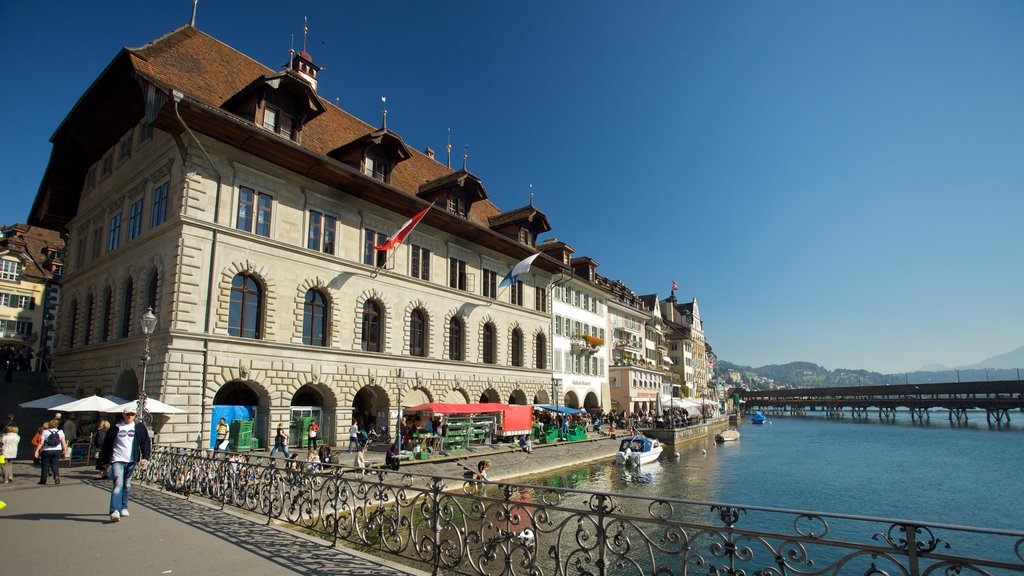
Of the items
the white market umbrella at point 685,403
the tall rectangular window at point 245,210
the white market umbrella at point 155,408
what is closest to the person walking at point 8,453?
the white market umbrella at point 155,408

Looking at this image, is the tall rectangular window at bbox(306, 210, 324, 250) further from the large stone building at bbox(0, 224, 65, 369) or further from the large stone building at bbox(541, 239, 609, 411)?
the large stone building at bbox(0, 224, 65, 369)

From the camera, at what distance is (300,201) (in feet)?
90.1

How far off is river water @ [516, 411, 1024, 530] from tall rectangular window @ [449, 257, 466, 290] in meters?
13.3

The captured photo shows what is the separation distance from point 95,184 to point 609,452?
36377 millimetres

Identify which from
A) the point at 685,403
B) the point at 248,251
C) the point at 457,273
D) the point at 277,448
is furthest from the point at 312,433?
the point at 685,403

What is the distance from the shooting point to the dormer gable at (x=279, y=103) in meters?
25.1

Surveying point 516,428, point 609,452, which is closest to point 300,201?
point 516,428

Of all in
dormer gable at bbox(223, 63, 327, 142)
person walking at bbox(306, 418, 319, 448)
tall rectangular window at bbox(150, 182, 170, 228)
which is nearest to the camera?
tall rectangular window at bbox(150, 182, 170, 228)

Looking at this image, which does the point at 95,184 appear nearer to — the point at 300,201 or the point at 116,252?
the point at 116,252

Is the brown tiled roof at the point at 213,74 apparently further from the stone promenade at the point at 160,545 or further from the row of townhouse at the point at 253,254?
the stone promenade at the point at 160,545

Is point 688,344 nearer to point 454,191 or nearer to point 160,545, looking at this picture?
point 454,191

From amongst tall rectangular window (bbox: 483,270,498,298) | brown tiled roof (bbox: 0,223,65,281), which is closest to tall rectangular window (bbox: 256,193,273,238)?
tall rectangular window (bbox: 483,270,498,298)

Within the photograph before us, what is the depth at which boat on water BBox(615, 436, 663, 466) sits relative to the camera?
35500 millimetres

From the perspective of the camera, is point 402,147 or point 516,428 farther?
point 516,428
